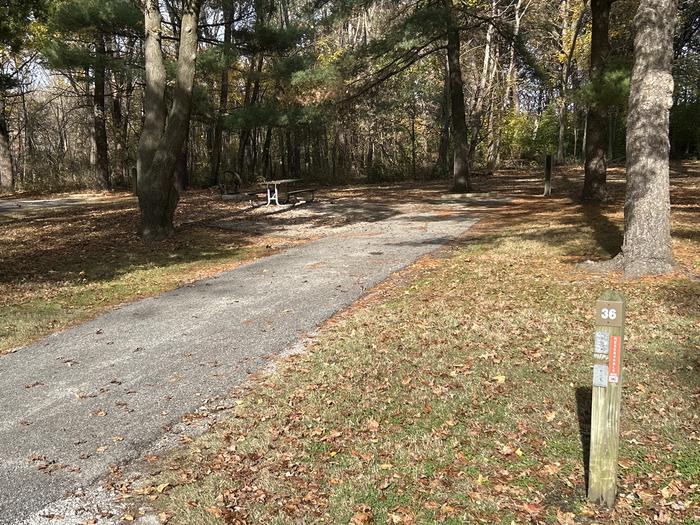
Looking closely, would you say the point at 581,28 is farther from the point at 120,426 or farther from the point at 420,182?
Answer: the point at 120,426

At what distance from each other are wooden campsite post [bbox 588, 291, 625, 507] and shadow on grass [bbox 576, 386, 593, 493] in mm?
184

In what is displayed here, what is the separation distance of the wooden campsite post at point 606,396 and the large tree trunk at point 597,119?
10045 millimetres

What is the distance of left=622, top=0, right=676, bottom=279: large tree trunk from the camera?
6.46m

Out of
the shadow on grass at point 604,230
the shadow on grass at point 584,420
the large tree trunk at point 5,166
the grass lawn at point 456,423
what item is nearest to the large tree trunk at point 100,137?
the large tree trunk at point 5,166

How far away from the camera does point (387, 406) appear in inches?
160

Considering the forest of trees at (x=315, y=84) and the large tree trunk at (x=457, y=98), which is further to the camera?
the large tree trunk at (x=457, y=98)

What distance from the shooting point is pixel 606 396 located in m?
2.76

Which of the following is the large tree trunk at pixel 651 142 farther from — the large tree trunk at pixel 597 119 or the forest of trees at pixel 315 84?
the large tree trunk at pixel 597 119

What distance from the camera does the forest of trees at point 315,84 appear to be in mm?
11484

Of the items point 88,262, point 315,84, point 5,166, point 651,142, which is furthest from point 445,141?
point 651,142

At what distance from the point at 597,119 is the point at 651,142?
665 centimetres

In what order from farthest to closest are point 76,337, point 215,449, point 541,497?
point 76,337, point 215,449, point 541,497

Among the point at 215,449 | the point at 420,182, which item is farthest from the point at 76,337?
the point at 420,182

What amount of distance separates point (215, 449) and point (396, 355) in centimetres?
195
